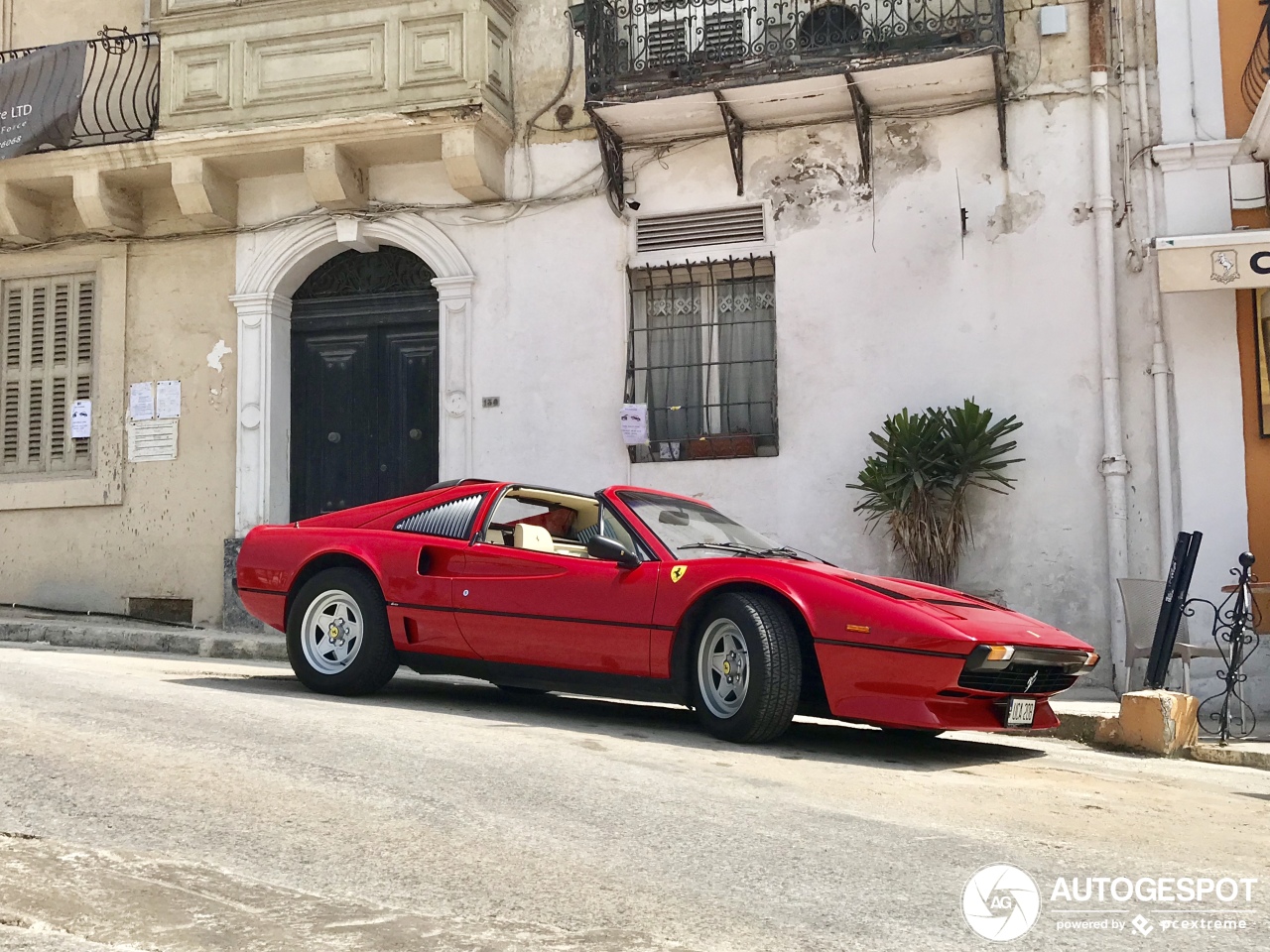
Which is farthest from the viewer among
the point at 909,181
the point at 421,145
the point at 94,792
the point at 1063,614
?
the point at 421,145

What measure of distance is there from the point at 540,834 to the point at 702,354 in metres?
9.20

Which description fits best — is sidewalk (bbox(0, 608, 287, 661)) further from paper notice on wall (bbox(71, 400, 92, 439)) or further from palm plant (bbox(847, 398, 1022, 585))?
palm plant (bbox(847, 398, 1022, 585))

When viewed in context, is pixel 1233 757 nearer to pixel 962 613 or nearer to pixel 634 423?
pixel 962 613

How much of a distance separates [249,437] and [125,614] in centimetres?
225

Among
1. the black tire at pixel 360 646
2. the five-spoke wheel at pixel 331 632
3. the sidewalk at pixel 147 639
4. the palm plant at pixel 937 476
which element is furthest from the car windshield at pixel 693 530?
the palm plant at pixel 937 476

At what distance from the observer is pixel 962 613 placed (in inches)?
276

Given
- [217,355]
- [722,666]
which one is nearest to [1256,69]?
[722,666]

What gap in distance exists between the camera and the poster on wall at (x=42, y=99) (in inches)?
571

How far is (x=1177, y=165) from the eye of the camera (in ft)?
39.9

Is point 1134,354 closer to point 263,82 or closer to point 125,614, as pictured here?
point 263,82

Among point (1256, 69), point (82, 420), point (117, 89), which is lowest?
point (82, 420)

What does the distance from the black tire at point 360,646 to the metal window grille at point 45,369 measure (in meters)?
7.94

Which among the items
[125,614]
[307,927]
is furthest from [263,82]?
[307,927]

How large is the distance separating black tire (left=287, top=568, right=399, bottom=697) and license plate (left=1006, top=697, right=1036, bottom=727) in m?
3.42
